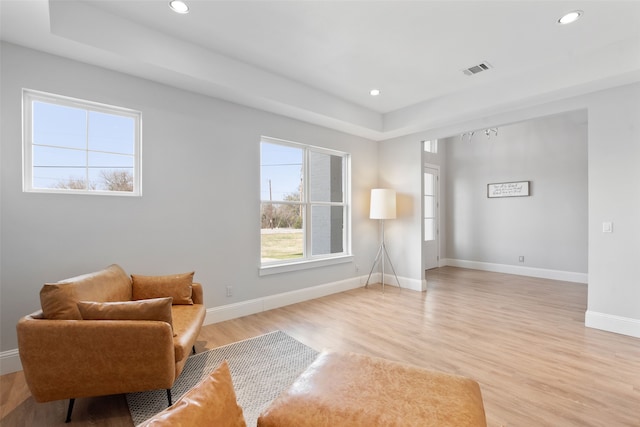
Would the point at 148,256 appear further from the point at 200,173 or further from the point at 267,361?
the point at 267,361

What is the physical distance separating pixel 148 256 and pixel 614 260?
487 cm

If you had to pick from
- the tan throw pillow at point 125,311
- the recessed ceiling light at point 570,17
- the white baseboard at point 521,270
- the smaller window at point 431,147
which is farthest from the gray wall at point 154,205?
the white baseboard at point 521,270

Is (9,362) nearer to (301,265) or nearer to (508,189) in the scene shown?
(301,265)

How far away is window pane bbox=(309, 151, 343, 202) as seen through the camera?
4.59 m

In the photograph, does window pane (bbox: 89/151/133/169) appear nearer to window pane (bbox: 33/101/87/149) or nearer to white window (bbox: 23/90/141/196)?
white window (bbox: 23/90/141/196)

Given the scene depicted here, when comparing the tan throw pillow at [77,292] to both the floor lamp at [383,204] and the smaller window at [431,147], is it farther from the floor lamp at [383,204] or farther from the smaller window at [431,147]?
the smaller window at [431,147]

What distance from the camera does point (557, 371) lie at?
2.37m

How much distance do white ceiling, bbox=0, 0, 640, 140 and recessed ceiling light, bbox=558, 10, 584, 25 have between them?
5 cm

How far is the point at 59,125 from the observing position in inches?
103

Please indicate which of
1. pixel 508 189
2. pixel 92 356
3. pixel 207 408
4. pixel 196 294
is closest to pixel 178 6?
pixel 196 294

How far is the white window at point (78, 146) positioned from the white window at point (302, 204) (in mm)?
1526

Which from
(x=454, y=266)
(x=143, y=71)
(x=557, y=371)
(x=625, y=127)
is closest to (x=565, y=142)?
(x=625, y=127)

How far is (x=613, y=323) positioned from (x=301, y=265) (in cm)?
359

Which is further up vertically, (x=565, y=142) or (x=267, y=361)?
(x=565, y=142)
